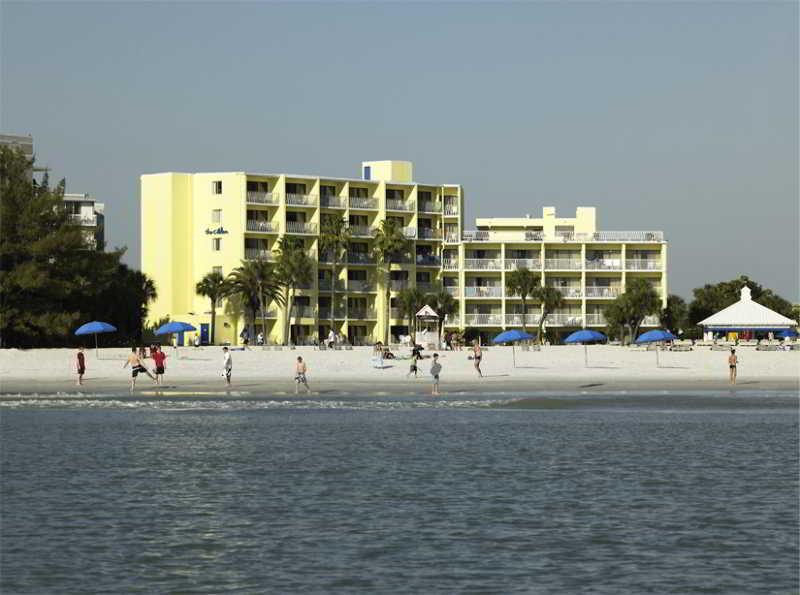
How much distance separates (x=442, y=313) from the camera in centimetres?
11788

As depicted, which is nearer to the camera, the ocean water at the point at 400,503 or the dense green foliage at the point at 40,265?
the ocean water at the point at 400,503

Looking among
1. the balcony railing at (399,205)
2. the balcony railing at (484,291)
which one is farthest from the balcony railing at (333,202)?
the balcony railing at (484,291)

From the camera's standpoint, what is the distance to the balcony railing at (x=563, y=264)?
125250mm

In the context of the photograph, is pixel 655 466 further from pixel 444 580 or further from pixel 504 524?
pixel 444 580

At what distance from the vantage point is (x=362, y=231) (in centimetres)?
12456

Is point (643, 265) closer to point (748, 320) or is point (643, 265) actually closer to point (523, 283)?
point (523, 283)

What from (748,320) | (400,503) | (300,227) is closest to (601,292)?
(300,227)

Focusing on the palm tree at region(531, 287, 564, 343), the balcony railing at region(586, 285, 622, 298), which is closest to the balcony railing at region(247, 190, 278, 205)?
the palm tree at region(531, 287, 564, 343)

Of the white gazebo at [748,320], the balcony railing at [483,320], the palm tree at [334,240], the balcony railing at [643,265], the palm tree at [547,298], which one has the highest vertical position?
the palm tree at [334,240]

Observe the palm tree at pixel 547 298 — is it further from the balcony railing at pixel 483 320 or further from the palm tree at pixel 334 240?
the palm tree at pixel 334 240

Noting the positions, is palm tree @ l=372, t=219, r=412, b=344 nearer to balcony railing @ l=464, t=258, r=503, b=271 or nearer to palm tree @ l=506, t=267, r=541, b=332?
balcony railing @ l=464, t=258, r=503, b=271

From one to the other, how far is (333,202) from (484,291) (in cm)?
1575

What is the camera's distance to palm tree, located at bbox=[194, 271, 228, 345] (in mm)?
113238

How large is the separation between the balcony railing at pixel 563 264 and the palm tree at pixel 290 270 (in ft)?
73.2
